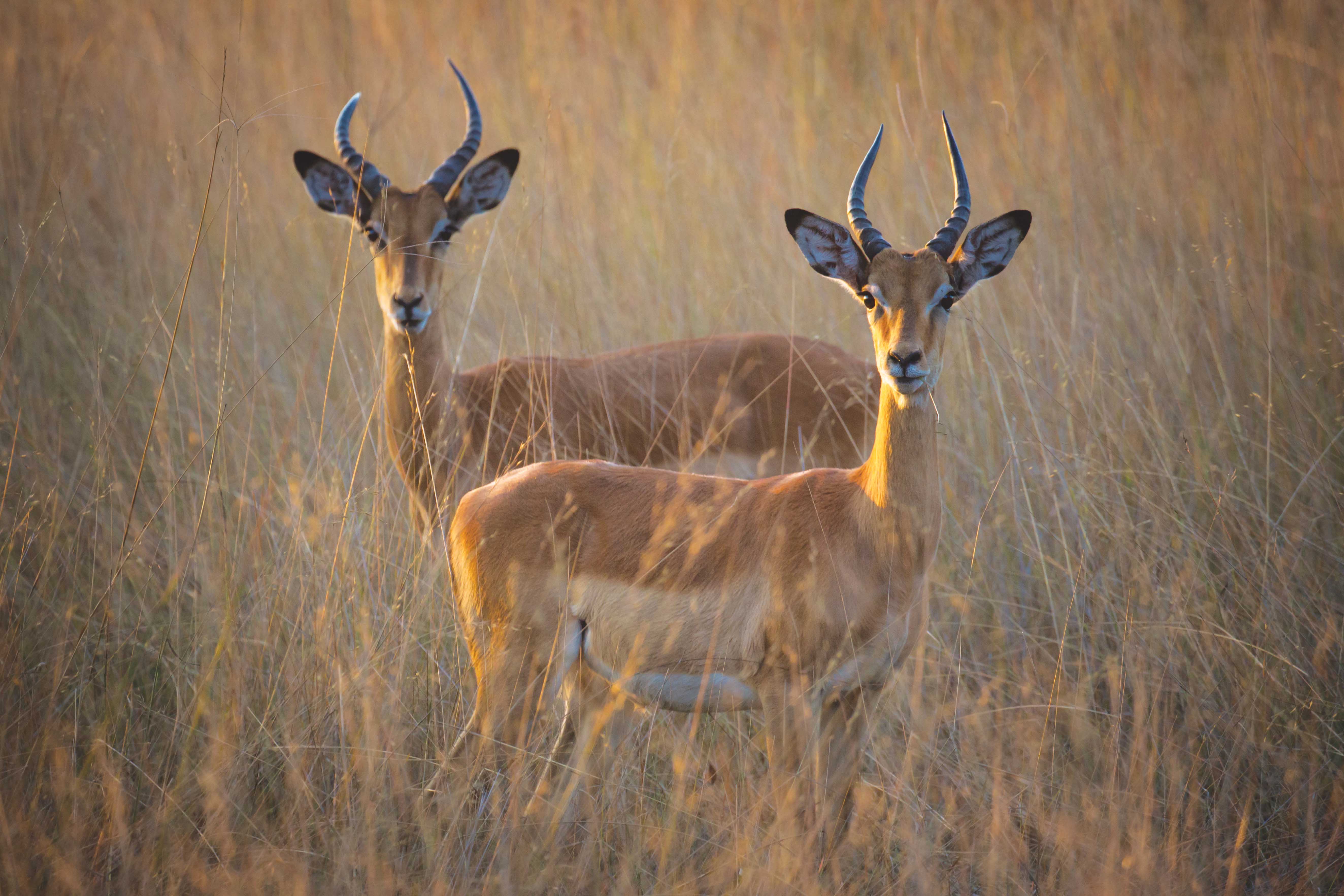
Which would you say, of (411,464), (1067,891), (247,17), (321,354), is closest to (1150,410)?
(1067,891)

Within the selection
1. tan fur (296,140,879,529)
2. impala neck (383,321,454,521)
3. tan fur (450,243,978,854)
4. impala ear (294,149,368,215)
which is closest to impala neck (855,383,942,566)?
tan fur (450,243,978,854)

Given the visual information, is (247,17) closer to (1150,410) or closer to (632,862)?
(1150,410)

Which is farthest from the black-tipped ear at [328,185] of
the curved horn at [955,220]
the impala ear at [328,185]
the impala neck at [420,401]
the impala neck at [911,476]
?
the impala neck at [911,476]

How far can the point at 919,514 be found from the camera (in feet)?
11.3

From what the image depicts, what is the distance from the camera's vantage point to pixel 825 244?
3.88 meters

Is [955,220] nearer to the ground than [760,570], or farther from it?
farther from it

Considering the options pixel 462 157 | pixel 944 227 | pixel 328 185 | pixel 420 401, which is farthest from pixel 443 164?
pixel 944 227

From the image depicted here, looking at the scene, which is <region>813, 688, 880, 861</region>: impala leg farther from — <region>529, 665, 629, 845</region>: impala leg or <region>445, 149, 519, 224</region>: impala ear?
<region>445, 149, 519, 224</region>: impala ear

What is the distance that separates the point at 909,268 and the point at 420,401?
9.66ft

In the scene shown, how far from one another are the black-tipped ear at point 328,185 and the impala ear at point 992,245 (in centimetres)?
333

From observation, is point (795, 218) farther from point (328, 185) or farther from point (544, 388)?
point (328, 185)

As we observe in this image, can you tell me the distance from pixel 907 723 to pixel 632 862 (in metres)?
1.53

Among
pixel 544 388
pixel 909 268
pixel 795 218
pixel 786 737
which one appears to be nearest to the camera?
pixel 786 737

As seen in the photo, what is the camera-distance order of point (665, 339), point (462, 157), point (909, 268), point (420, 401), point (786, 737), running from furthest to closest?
1. point (665, 339)
2. point (462, 157)
3. point (420, 401)
4. point (909, 268)
5. point (786, 737)
